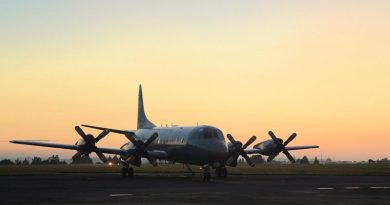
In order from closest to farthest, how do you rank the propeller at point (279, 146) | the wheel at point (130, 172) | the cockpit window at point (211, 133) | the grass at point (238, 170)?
the cockpit window at point (211, 133) → the wheel at point (130, 172) → the propeller at point (279, 146) → the grass at point (238, 170)

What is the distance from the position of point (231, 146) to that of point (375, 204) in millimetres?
29507

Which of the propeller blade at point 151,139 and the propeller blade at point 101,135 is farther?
the propeller blade at point 101,135

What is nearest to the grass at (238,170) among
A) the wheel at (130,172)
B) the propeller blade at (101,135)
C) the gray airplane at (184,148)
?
the gray airplane at (184,148)

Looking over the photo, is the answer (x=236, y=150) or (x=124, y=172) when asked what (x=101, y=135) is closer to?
(x=124, y=172)

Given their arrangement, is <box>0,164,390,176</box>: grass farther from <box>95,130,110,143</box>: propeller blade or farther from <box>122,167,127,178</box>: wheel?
<box>122,167,127,178</box>: wheel

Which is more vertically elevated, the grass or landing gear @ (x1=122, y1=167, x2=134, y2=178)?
landing gear @ (x1=122, y1=167, x2=134, y2=178)

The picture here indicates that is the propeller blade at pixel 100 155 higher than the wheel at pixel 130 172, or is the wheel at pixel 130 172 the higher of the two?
the propeller blade at pixel 100 155

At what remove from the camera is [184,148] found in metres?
42.6

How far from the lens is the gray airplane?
4084cm

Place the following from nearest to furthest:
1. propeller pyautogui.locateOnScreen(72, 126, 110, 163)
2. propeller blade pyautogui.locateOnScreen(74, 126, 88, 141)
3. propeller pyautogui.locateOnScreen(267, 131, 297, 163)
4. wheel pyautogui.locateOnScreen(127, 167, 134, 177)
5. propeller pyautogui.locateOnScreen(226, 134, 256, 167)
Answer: propeller pyautogui.locateOnScreen(72, 126, 110, 163), propeller blade pyautogui.locateOnScreen(74, 126, 88, 141), wheel pyautogui.locateOnScreen(127, 167, 134, 177), propeller pyautogui.locateOnScreen(226, 134, 256, 167), propeller pyautogui.locateOnScreen(267, 131, 297, 163)

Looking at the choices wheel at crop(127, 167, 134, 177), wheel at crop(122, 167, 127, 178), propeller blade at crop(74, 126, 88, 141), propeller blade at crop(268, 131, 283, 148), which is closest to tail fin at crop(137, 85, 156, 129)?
wheel at crop(122, 167, 127, 178)

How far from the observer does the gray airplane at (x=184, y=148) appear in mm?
40844

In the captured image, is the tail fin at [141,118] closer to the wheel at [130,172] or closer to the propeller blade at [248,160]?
the propeller blade at [248,160]

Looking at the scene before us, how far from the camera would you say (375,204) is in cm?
1775
